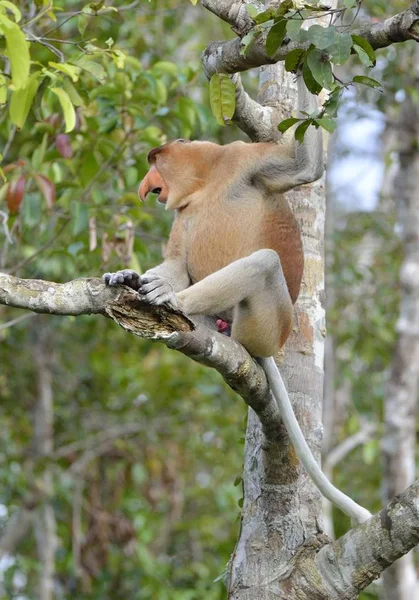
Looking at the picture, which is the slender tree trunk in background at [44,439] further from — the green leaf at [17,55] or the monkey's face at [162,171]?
the green leaf at [17,55]

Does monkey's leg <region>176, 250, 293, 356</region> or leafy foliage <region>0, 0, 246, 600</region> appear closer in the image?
monkey's leg <region>176, 250, 293, 356</region>

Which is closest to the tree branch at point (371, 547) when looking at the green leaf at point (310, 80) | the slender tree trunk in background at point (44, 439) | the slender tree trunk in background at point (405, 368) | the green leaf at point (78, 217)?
the green leaf at point (310, 80)

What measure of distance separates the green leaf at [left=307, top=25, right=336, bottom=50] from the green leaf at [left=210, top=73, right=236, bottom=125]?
0.55 meters

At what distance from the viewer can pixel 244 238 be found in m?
3.09

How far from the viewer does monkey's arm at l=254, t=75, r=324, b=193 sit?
2.82m

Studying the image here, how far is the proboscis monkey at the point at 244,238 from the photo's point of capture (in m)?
2.72

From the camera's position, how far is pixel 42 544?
20.5ft

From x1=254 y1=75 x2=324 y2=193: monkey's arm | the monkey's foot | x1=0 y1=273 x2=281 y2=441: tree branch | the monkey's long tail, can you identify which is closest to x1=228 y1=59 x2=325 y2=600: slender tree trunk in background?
the monkey's long tail

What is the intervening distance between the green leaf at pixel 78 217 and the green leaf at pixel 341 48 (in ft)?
6.93

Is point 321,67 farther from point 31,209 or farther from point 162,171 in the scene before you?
point 31,209

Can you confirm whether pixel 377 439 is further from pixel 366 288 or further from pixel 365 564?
pixel 365 564

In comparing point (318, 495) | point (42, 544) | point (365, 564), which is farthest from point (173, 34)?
point (365, 564)

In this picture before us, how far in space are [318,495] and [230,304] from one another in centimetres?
62

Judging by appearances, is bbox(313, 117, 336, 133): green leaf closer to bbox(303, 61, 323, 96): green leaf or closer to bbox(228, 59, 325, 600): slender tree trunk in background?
bbox(303, 61, 323, 96): green leaf
